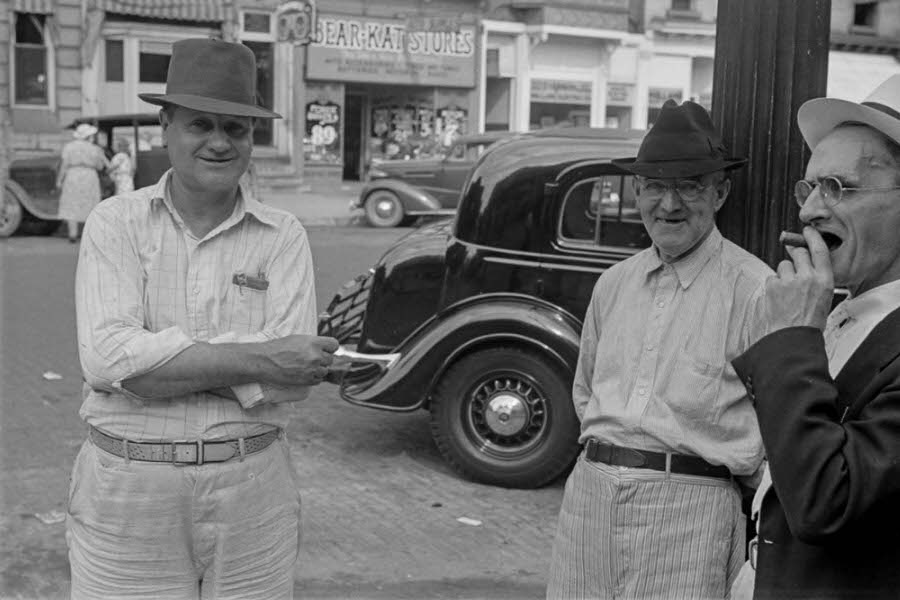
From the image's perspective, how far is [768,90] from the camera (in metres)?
2.72

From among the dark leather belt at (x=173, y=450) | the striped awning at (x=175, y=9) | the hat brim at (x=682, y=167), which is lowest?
the dark leather belt at (x=173, y=450)

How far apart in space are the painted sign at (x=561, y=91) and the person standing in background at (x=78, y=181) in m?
17.3

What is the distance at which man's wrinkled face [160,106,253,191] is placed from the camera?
276 cm

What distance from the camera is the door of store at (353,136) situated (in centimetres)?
2823

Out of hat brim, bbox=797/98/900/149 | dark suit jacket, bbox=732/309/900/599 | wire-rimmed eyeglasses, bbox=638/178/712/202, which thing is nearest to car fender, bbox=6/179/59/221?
wire-rimmed eyeglasses, bbox=638/178/712/202

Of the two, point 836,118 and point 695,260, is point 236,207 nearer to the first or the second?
point 695,260

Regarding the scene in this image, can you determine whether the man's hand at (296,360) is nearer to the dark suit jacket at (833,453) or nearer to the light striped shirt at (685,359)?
the light striped shirt at (685,359)

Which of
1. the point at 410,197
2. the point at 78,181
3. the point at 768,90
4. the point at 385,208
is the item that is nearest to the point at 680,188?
the point at 768,90

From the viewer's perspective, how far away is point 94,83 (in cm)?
2384

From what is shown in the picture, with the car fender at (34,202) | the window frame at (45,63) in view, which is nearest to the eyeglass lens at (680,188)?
the car fender at (34,202)

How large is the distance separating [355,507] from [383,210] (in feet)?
48.8

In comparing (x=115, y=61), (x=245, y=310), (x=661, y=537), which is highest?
(x=115, y=61)

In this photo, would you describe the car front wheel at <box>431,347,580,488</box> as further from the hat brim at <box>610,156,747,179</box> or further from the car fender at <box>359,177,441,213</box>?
the car fender at <box>359,177,441,213</box>

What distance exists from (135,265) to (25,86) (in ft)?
74.4
